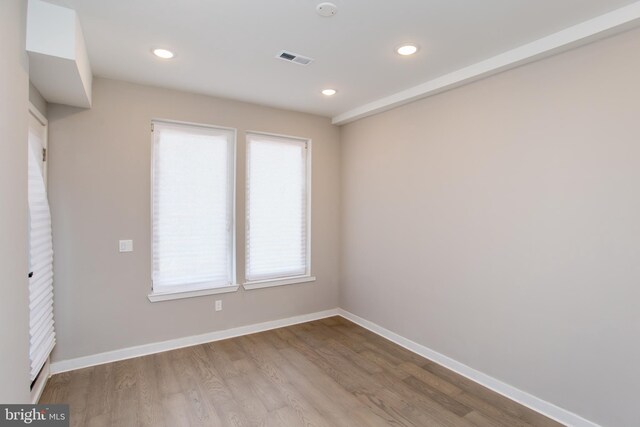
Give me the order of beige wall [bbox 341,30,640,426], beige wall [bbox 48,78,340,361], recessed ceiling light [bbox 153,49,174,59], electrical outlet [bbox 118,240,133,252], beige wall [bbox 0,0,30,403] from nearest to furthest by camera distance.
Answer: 1. beige wall [bbox 0,0,30,403]
2. beige wall [bbox 341,30,640,426]
3. recessed ceiling light [bbox 153,49,174,59]
4. beige wall [bbox 48,78,340,361]
5. electrical outlet [bbox 118,240,133,252]

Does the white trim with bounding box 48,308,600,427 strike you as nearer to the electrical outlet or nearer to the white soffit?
the electrical outlet

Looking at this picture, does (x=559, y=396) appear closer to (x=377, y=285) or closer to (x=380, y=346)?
(x=380, y=346)

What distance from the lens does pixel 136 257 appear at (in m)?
3.19

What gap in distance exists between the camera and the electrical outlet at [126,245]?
312cm

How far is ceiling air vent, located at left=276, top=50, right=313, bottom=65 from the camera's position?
2.54m

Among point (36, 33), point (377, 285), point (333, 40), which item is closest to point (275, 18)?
point (333, 40)

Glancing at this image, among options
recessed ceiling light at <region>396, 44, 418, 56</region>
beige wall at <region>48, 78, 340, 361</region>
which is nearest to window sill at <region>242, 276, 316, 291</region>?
beige wall at <region>48, 78, 340, 361</region>

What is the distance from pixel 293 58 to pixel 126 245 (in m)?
2.34

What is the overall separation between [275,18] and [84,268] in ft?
Result: 8.91

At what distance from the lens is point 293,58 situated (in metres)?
2.63

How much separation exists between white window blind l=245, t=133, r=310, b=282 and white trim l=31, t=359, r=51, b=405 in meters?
1.90

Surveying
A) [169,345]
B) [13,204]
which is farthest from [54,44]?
[169,345]

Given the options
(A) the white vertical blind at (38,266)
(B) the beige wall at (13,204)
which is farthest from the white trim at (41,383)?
(B) the beige wall at (13,204)

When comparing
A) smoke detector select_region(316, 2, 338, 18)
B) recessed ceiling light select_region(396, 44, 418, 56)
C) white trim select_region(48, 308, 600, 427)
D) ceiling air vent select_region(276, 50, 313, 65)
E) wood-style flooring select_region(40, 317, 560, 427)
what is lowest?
wood-style flooring select_region(40, 317, 560, 427)
